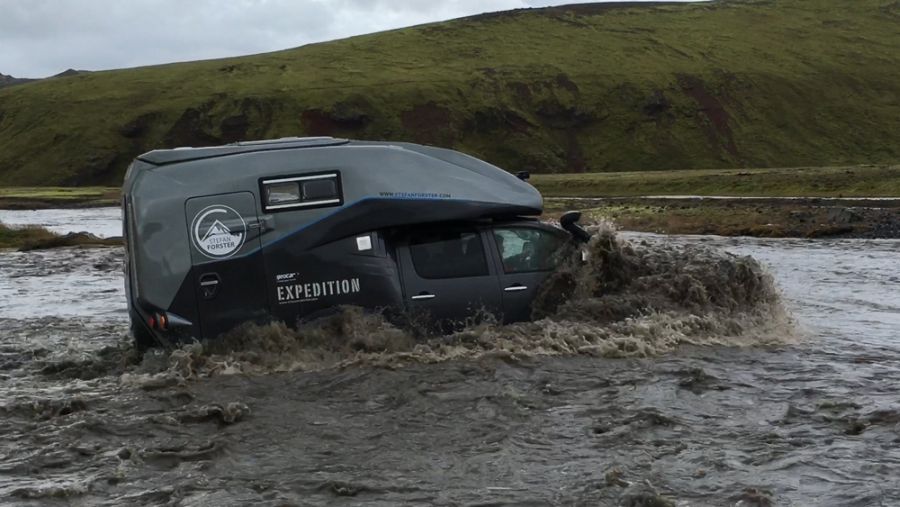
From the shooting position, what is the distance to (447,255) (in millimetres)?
12328

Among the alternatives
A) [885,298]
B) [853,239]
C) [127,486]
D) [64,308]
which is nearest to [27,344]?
[64,308]

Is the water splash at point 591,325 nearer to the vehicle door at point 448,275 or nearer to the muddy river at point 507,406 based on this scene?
the muddy river at point 507,406

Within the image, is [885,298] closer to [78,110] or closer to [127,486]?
[127,486]

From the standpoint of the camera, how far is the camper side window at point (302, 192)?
11.6 meters

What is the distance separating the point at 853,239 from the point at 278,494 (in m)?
29.2

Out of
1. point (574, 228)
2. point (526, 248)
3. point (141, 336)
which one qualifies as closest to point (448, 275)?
point (526, 248)

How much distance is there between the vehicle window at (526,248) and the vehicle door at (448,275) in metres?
0.25

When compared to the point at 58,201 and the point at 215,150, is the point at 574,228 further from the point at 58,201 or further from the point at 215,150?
the point at 58,201

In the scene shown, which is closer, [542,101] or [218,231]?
[218,231]

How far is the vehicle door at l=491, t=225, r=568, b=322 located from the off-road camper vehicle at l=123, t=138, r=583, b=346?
16 mm

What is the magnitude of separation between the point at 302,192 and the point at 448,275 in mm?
2058

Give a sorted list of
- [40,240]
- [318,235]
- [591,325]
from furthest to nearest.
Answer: [40,240]
[591,325]
[318,235]

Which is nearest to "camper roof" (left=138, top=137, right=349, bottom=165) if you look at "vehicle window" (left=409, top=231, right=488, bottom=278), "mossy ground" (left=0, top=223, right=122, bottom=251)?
"vehicle window" (left=409, top=231, right=488, bottom=278)

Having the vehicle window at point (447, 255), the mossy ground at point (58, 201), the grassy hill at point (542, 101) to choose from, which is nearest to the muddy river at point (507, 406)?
the vehicle window at point (447, 255)
